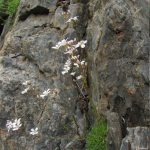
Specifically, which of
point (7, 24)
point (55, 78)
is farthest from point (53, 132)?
point (7, 24)

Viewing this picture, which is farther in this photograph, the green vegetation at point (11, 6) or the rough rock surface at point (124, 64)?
the green vegetation at point (11, 6)

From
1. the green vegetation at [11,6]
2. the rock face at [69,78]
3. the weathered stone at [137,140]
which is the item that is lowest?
the weathered stone at [137,140]

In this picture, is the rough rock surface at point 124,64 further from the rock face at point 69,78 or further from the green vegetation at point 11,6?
the green vegetation at point 11,6

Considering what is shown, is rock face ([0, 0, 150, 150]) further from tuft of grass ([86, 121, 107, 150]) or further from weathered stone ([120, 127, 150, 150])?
tuft of grass ([86, 121, 107, 150])

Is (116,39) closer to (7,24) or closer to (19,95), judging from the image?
(19,95)

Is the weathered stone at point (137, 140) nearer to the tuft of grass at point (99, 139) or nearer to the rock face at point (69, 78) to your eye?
the rock face at point (69, 78)

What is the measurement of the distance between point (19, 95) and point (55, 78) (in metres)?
0.97

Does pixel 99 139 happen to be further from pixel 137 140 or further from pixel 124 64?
pixel 124 64

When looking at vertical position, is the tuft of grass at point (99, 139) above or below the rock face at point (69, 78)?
below

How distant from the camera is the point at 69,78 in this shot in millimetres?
3031

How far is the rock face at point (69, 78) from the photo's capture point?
2305 mm

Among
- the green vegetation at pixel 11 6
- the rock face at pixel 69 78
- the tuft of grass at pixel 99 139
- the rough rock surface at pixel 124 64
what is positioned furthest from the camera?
the green vegetation at pixel 11 6

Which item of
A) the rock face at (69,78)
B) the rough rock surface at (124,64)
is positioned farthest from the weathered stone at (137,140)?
the rough rock surface at (124,64)

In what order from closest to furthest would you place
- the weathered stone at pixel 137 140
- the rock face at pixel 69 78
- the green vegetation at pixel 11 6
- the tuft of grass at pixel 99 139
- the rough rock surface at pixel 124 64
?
the weathered stone at pixel 137 140
the rough rock surface at pixel 124 64
the rock face at pixel 69 78
the tuft of grass at pixel 99 139
the green vegetation at pixel 11 6
